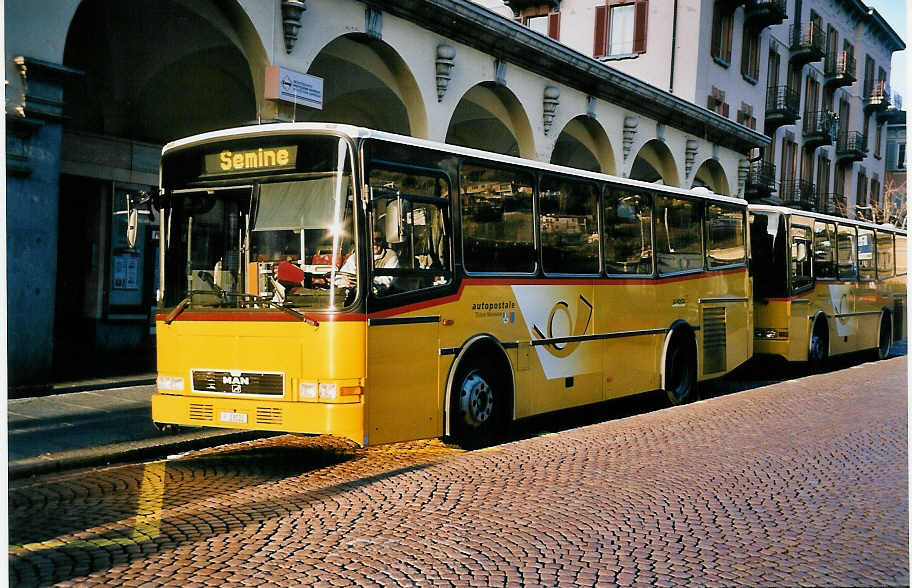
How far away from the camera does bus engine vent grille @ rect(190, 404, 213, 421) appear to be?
8195mm

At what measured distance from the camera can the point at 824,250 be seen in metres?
18.3

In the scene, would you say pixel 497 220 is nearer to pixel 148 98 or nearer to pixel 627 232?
pixel 627 232

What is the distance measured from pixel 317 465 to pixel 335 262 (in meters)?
1.90

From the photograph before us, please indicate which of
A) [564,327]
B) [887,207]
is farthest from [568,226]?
[887,207]

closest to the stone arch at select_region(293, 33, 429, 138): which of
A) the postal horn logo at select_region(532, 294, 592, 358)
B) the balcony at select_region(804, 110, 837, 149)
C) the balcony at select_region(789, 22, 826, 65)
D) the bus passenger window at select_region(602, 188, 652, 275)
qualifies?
A: the bus passenger window at select_region(602, 188, 652, 275)

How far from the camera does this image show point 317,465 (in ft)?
27.2

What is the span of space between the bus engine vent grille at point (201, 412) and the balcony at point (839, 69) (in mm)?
41778

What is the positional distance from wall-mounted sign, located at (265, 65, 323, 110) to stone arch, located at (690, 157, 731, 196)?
58.8ft

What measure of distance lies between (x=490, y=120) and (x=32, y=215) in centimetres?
1209

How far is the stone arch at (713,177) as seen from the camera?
29531 mm

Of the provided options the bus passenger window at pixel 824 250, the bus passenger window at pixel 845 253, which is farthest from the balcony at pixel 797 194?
the bus passenger window at pixel 824 250

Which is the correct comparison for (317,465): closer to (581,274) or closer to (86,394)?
(581,274)

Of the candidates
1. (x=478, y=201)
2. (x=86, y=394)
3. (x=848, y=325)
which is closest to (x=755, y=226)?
(x=848, y=325)

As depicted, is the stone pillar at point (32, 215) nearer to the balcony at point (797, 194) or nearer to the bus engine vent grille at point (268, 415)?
the bus engine vent grille at point (268, 415)
